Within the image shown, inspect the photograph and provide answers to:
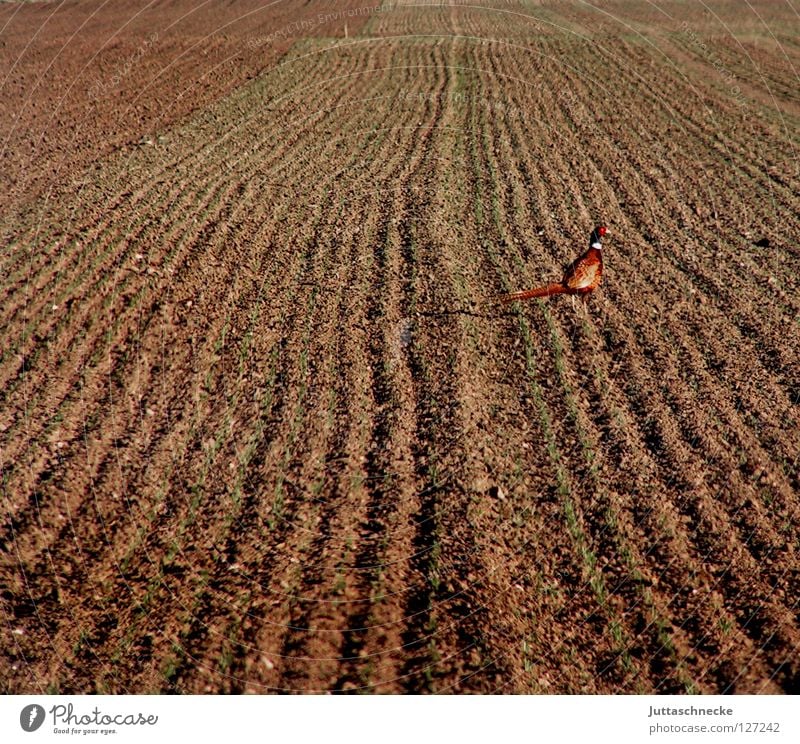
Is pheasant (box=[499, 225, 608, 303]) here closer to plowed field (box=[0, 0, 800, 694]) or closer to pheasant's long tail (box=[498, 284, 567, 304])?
pheasant's long tail (box=[498, 284, 567, 304])

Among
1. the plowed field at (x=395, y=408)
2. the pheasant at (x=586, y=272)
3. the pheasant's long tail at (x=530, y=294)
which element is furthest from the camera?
the pheasant's long tail at (x=530, y=294)

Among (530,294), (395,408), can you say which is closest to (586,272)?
(530,294)

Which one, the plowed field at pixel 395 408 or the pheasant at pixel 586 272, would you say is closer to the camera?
the plowed field at pixel 395 408

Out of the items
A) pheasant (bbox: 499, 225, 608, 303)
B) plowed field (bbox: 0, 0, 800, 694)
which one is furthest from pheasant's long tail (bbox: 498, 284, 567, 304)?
plowed field (bbox: 0, 0, 800, 694)

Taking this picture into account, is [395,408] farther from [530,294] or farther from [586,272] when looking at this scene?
[586,272]

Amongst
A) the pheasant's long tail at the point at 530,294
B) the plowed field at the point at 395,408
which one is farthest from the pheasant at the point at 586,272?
the plowed field at the point at 395,408

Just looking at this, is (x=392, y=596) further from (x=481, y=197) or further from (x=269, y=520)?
(x=481, y=197)

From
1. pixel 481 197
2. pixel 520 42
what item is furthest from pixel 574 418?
pixel 520 42

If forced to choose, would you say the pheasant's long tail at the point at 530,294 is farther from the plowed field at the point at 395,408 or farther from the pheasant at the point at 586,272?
the plowed field at the point at 395,408
